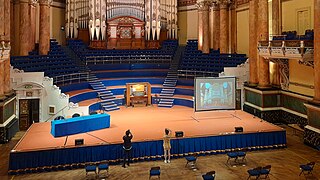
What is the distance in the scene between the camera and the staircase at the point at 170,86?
71.2 ft

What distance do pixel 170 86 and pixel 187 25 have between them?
9469 mm

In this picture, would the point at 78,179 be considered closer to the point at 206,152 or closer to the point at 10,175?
the point at 10,175

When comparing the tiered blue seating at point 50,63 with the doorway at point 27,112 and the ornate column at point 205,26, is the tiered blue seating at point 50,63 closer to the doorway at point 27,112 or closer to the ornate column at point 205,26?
the doorway at point 27,112

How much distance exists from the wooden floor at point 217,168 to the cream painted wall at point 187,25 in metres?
17.9

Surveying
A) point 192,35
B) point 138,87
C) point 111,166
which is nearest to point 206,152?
point 111,166

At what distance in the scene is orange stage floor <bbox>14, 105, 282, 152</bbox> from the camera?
1312 cm

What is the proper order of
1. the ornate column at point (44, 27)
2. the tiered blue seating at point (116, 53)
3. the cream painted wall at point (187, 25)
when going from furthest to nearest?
the cream painted wall at point (187, 25)
the tiered blue seating at point (116, 53)
the ornate column at point (44, 27)

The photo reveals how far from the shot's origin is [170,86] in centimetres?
2330

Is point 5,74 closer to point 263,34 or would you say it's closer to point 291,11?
point 263,34

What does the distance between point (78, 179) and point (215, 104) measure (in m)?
8.48

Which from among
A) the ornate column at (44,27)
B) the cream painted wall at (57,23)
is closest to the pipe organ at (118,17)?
the cream painted wall at (57,23)

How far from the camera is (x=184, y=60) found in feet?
85.0

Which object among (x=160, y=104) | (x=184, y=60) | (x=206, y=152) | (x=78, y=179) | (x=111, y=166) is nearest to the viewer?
(x=78, y=179)

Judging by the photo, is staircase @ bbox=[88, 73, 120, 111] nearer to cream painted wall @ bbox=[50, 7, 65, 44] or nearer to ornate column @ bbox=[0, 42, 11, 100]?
ornate column @ bbox=[0, 42, 11, 100]
